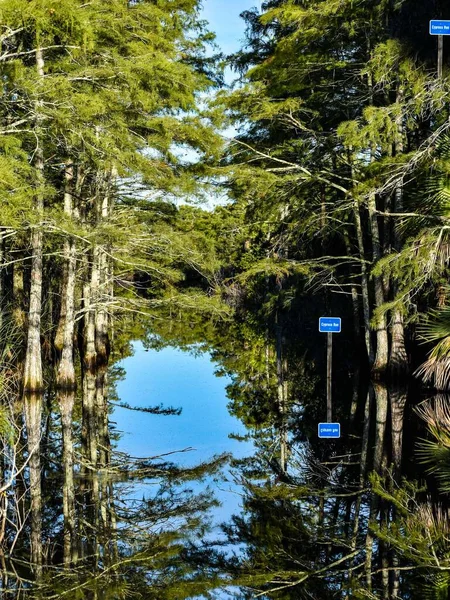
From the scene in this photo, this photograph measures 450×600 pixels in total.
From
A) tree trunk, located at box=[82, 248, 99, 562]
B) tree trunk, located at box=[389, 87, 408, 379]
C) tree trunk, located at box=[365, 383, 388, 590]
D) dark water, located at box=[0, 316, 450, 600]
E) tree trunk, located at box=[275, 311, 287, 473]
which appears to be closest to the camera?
dark water, located at box=[0, 316, 450, 600]

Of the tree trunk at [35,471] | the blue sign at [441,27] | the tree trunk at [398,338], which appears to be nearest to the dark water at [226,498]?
the tree trunk at [35,471]

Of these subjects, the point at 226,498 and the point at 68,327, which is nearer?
the point at 226,498

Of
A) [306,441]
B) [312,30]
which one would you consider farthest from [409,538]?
[312,30]

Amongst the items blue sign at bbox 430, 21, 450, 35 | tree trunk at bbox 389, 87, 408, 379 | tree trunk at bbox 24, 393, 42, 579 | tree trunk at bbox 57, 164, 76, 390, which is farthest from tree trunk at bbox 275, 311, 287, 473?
blue sign at bbox 430, 21, 450, 35

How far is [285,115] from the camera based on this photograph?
15125 millimetres

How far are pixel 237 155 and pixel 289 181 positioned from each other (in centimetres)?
279

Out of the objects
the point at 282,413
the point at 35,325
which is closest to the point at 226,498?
the point at 282,413

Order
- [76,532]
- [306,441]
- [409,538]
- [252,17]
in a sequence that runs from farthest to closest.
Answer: [252,17]
[306,441]
[76,532]
[409,538]

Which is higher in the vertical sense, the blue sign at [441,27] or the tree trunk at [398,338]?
the blue sign at [441,27]

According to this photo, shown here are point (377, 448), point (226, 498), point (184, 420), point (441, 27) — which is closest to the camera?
point (226, 498)

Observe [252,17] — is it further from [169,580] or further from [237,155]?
[169,580]

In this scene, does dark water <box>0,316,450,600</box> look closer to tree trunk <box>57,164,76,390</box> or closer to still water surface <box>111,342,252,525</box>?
still water surface <box>111,342,252,525</box>

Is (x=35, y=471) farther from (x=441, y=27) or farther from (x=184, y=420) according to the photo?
(x=441, y=27)

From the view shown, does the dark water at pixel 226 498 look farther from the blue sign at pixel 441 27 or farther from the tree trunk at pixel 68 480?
the blue sign at pixel 441 27
